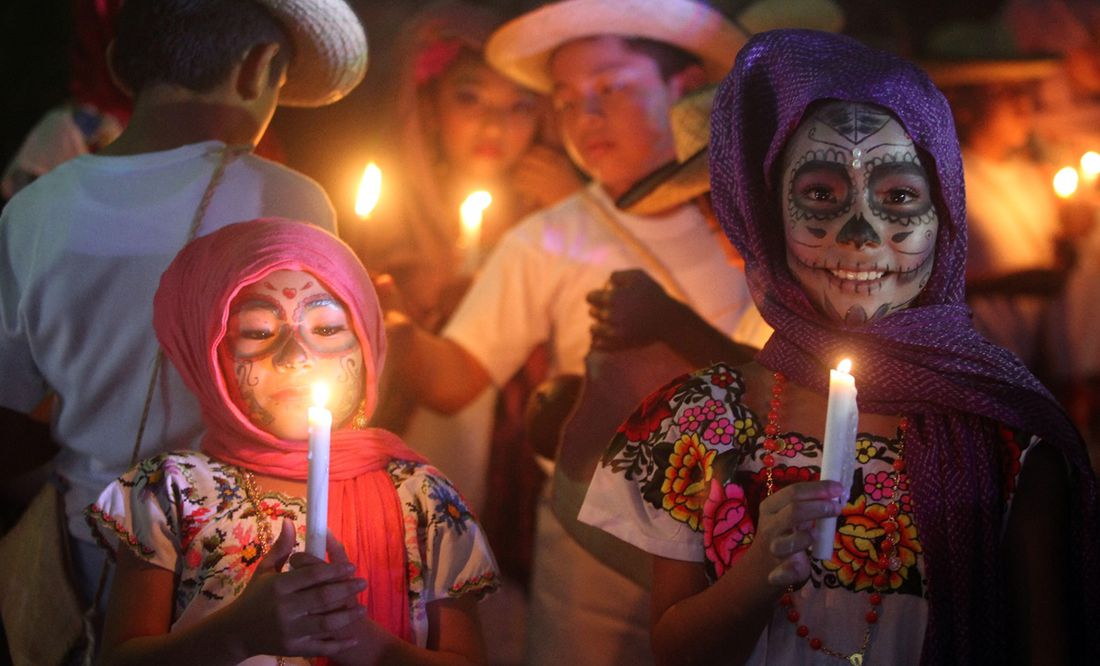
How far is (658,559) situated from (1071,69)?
4411 millimetres

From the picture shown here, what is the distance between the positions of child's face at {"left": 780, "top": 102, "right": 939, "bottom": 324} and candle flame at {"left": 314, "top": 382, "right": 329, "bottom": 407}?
0.91m

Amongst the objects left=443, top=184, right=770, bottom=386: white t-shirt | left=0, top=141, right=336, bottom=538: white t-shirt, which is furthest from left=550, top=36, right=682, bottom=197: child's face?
left=0, top=141, right=336, bottom=538: white t-shirt

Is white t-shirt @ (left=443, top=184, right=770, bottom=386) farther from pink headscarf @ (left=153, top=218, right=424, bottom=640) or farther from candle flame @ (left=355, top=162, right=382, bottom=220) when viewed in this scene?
pink headscarf @ (left=153, top=218, right=424, bottom=640)

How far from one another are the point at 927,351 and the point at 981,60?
3925mm

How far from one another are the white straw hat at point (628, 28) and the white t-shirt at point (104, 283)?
4.07ft

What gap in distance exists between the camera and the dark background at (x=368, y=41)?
3.98 meters

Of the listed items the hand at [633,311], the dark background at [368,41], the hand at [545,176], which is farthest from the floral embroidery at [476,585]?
Answer: the hand at [545,176]

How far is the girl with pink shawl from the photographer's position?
7.16ft

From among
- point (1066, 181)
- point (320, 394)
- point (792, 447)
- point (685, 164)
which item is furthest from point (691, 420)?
point (1066, 181)

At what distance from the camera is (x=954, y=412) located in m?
2.19

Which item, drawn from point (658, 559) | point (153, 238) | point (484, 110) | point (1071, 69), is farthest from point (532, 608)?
point (1071, 69)

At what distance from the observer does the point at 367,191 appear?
2617 millimetres

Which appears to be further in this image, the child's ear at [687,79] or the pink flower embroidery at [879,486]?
the child's ear at [687,79]

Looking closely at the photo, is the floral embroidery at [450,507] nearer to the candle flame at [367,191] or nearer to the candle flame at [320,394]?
the candle flame at [320,394]
